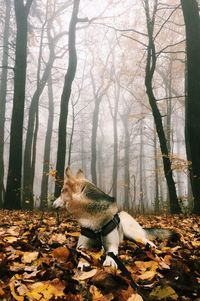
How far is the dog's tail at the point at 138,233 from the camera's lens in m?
3.79

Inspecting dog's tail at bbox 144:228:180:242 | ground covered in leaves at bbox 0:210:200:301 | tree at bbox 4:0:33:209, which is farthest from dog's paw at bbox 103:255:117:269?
tree at bbox 4:0:33:209

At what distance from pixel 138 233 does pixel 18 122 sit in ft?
27.4

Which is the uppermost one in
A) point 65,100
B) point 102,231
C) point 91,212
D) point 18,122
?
point 65,100

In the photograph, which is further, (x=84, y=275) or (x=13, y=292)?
(x=84, y=275)

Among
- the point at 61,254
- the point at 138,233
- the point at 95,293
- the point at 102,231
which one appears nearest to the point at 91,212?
the point at 102,231

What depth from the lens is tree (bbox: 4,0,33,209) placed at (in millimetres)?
10445

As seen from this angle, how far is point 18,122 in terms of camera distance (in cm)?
1122

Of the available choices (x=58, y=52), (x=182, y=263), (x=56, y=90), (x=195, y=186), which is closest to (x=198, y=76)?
(x=195, y=186)

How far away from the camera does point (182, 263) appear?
289 centimetres

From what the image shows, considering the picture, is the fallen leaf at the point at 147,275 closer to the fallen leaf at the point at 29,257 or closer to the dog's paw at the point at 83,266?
the dog's paw at the point at 83,266

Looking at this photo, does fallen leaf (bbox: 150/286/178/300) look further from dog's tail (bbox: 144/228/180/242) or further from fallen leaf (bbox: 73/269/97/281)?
dog's tail (bbox: 144/228/180/242)

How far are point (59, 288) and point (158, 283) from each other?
2.45ft

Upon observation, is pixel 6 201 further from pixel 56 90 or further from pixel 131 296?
pixel 56 90

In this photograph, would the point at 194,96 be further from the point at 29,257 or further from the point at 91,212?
the point at 29,257
